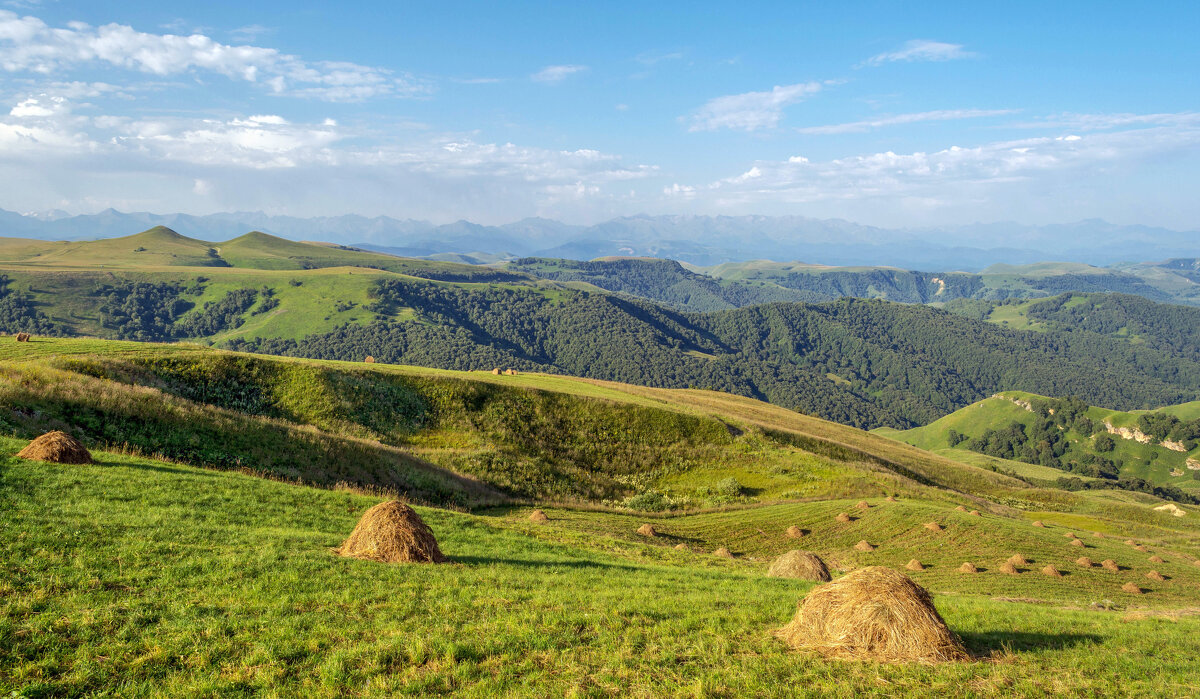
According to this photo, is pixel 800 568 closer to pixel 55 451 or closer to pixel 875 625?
pixel 875 625

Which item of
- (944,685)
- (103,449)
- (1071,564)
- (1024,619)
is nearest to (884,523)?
(1071,564)

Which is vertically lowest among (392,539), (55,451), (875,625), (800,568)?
(800,568)

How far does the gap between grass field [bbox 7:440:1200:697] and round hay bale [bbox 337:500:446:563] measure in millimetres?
758

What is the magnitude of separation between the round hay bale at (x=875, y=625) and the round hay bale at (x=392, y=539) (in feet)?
31.5

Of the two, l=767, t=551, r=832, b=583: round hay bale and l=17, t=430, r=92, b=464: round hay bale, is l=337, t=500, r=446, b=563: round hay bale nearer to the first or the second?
l=17, t=430, r=92, b=464: round hay bale

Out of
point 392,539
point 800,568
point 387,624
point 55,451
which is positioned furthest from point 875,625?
point 55,451

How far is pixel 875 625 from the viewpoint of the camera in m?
11.1

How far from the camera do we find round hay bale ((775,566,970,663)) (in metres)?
10.9

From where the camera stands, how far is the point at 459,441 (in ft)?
135

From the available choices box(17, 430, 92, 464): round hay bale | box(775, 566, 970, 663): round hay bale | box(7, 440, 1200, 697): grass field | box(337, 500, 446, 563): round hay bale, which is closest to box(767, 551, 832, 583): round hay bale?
box(7, 440, 1200, 697): grass field

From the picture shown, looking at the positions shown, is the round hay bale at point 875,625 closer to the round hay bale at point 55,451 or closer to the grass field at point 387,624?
the grass field at point 387,624

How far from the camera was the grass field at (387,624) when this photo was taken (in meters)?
8.95

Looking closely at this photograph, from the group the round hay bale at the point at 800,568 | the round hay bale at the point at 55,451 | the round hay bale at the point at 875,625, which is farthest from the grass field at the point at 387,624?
the round hay bale at the point at 800,568

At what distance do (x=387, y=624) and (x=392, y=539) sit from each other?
4948 mm
